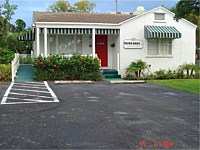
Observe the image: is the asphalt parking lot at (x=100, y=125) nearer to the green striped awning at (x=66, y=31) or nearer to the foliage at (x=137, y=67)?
the foliage at (x=137, y=67)

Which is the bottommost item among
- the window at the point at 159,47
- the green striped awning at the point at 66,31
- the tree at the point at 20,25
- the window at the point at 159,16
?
the window at the point at 159,47

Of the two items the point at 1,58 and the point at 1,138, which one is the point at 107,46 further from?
the point at 1,138

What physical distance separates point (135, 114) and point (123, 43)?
37.7 ft

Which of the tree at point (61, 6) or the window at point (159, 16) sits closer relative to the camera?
the window at point (159, 16)

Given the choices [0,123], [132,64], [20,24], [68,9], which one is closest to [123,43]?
[132,64]

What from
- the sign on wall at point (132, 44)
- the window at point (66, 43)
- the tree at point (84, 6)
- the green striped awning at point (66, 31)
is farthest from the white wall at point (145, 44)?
the tree at point (84, 6)

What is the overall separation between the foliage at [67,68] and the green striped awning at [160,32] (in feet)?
13.1

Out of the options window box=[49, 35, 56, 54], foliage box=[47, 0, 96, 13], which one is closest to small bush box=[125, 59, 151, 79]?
window box=[49, 35, 56, 54]

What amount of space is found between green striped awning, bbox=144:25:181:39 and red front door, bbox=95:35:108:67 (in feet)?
A: 9.75

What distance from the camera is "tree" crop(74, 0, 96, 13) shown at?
46.7 metres

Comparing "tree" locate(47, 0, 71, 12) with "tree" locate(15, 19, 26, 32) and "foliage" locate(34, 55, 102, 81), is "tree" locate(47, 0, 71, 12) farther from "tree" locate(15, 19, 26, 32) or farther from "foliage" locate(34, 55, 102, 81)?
"foliage" locate(34, 55, 102, 81)

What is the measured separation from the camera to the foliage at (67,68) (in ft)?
52.3

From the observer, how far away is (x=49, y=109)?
7.89 metres

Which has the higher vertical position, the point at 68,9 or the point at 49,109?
the point at 68,9
